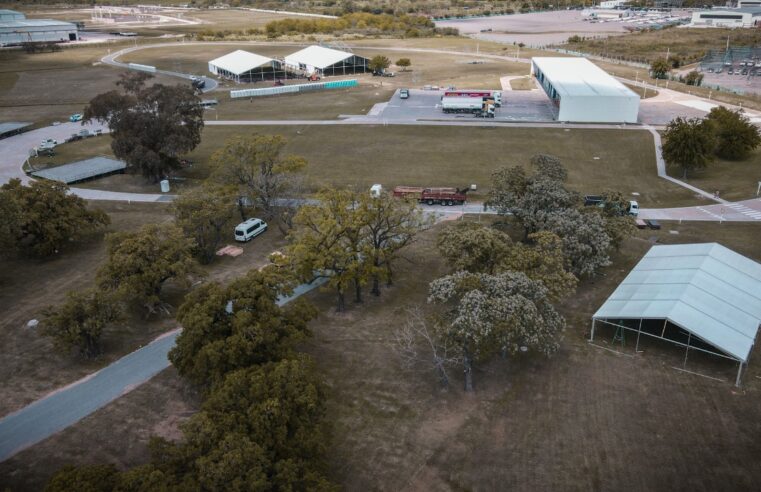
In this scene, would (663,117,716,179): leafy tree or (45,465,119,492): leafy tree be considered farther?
(663,117,716,179): leafy tree

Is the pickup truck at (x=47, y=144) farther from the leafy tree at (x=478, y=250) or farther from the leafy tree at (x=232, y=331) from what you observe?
the leafy tree at (x=478, y=250)

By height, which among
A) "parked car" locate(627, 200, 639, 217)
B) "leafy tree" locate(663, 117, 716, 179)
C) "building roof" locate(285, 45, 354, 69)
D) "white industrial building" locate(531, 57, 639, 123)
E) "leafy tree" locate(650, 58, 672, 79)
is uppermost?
"building roof" locate(285, 45, 354, 69)

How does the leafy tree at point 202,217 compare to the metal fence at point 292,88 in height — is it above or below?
below

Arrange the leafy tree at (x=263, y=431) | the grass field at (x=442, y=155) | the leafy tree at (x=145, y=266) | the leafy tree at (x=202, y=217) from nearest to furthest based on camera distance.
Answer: the leafy tree at (x=263, y=431), the leafy tree at (x=145, y=266), the leafy tree at (x=202, y=217), the grass field at (x=442, y=155)

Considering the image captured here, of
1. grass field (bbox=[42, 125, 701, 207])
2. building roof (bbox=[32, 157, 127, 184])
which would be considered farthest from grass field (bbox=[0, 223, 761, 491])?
building roof (bbox=[32, 157, 127, 184])

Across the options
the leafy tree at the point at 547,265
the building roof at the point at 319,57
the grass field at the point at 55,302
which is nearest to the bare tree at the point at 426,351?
the leafy tree at the point at 547,265

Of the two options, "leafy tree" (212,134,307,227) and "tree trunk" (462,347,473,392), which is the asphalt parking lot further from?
"tree trunk" (462,347,473,392)

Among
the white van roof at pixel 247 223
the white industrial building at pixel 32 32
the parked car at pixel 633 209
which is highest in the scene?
the white industrial building at pixel 32 32
